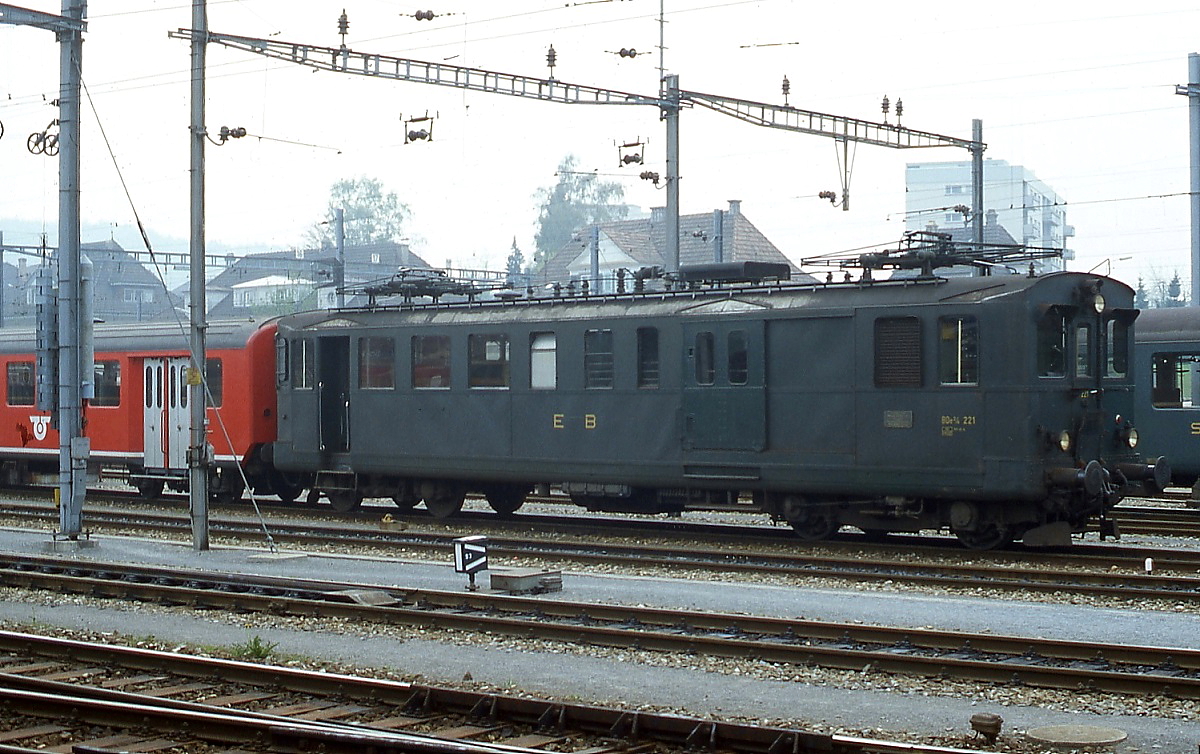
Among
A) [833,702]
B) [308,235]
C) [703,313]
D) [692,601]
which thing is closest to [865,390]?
[703,313]

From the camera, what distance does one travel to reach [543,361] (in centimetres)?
2130

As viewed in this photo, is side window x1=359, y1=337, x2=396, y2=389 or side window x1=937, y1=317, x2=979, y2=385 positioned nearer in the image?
side window x1=937, y1=317, x2=979, y2=385

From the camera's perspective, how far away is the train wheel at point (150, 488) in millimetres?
28016

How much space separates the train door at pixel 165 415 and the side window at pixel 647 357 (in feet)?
31.3

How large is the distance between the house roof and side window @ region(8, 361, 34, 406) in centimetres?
4206

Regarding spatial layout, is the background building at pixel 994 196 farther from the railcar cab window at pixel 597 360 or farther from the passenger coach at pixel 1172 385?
the railcar cab window at pixel 597 360

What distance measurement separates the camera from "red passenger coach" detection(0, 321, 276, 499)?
25781mm

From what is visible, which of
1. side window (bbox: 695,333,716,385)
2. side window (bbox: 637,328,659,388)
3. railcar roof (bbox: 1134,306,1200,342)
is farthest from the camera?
railcar roof (bbox: 1134,306,1200,342)

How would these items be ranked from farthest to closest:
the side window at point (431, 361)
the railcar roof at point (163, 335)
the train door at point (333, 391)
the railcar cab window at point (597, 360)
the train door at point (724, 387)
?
the railcar roof at point (163, 335), the train door at point (333, 391), the side window at point (431, 361), the railcar cab window at point (597, 360), the train door at point (724, 387)

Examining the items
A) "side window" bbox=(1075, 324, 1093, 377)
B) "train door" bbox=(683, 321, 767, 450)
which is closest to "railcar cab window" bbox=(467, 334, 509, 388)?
"train door" bbox=(683, 321, 767, 450)

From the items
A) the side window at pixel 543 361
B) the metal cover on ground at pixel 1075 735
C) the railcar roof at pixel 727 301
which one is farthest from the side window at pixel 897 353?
the metal cover on ground at pixel 1075 735

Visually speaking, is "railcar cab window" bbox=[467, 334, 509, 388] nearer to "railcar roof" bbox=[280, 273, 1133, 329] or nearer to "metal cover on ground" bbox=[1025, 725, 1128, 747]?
"railcar roof" bbox=[280, 273, 1133, 329]

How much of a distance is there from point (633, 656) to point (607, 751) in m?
3.21

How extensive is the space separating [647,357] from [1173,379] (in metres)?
9.29
